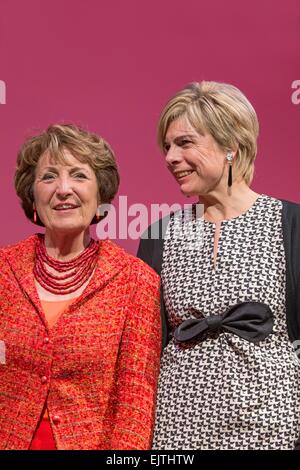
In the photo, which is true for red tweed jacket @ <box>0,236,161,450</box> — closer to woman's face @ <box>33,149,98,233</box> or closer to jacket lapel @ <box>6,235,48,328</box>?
jacket lapel @ <box>6,235,48,328</box>

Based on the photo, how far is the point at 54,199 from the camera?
229cm

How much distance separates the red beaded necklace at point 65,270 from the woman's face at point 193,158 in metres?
0.30

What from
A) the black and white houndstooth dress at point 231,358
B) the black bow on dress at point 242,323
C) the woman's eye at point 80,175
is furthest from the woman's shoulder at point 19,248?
the black bow on dress at point 242,323

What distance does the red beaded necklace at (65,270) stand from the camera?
228cm

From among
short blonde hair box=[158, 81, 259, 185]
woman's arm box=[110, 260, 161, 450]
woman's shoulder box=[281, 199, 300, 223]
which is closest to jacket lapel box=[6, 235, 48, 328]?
woman's arm box=[110, 260, 161, 450]

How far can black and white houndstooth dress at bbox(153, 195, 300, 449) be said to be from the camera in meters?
2.20

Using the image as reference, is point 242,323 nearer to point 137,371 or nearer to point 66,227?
point 137,371

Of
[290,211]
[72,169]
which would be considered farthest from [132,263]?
[290,211]

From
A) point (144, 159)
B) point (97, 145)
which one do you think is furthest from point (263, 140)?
point (97, 145)

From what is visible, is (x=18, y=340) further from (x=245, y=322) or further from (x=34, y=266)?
(x=245, y=322)

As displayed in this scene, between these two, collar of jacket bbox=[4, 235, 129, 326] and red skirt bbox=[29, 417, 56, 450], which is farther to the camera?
collar of jacket bbox=[4, 235, 129, 326]

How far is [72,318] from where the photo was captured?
2.20 m

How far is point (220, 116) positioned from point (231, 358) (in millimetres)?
609

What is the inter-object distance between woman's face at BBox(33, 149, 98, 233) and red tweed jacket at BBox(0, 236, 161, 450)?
158mm
